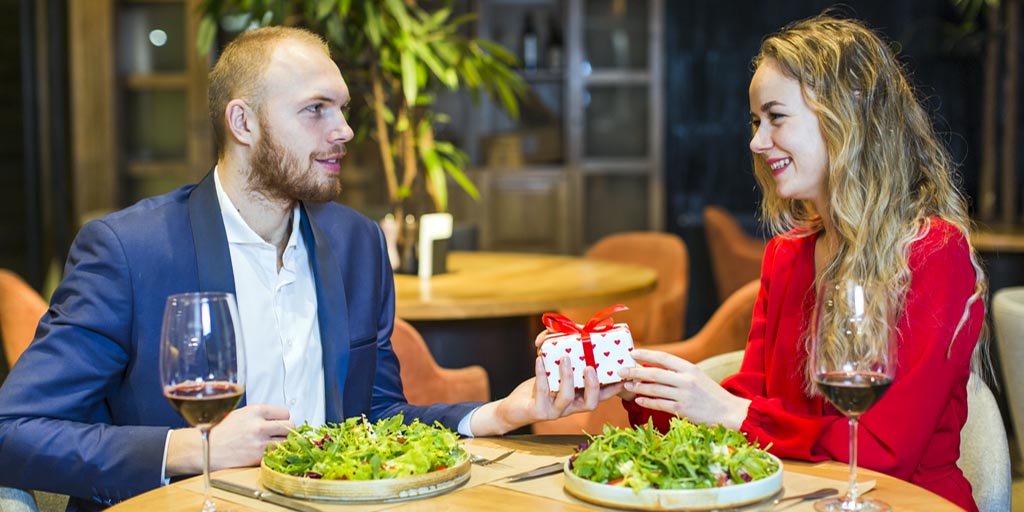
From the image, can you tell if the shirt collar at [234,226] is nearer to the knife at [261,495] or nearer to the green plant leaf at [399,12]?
the knife at [261,495]

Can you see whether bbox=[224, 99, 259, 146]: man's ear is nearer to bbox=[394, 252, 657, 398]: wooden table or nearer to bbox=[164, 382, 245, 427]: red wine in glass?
bbox=[164, 382, 245, 427]: red wine in glass

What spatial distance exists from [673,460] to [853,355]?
0.25 m

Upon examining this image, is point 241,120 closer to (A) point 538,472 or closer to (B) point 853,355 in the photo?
Result: (A) point 538,472

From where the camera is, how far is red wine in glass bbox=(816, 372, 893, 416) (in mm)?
1438

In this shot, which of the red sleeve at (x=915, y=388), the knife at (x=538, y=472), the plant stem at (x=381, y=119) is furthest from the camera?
the plant stem at (x=381, y=119)

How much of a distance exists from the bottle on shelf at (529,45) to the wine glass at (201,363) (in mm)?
5337

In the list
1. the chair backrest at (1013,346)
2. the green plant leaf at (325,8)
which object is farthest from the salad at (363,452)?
the green plant leaf at (325,8)

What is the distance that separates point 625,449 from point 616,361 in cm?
29

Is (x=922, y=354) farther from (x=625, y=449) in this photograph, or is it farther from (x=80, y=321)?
(x=80, y=321)

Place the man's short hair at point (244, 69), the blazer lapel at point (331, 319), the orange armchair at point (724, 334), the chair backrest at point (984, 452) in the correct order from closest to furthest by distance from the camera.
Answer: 1. the chair backrest at point (984, 452)
2. the blazer lapel at point (331, 319)
3. the man's short hair at point (244, 69)
4. the orange armchair at point (724, 334)

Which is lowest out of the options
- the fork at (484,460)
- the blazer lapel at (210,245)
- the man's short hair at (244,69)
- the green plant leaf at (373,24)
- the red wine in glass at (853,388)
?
the fork at (484,460)

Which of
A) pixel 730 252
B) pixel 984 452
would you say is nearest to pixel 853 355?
pixel 984 452

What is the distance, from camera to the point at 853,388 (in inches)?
56.6

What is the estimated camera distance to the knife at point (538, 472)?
5.13 ft
